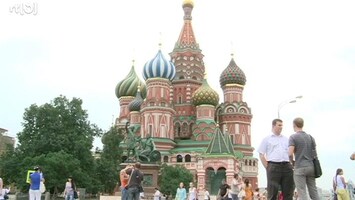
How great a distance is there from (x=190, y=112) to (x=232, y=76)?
8.78 m

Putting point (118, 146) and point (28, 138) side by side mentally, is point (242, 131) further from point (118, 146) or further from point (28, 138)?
point (28, 138)

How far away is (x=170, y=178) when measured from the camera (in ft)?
153

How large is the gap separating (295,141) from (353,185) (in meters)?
8.49

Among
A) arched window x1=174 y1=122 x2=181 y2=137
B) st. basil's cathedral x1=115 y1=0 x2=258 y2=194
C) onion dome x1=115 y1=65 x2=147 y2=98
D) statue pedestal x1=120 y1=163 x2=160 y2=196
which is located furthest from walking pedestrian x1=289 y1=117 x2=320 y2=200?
onion dome x1=115 y1=65 x2=147 y2=98

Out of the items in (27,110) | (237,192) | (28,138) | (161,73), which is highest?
(161,73)

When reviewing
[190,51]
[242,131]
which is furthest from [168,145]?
[190,51]

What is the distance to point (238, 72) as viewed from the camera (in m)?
67.6

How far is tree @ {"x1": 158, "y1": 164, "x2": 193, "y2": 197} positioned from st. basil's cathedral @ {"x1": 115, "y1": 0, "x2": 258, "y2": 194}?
1732 mm

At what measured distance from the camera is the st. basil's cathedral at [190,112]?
51.1 meters

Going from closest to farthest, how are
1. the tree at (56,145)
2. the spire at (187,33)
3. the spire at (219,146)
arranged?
the tree at (56,145), the spire at (219,146), the spire at (187,33)

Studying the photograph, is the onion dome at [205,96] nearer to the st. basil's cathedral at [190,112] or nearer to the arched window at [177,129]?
the st. basil's cathedral at [190,112]

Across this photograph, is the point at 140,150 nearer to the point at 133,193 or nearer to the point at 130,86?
the point at 133,193

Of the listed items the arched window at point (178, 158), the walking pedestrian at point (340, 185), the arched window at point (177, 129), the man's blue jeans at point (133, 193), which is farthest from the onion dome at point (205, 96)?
the man's blue jeans at point (133, 193)

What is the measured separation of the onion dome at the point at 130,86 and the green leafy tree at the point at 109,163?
56.7 ft
